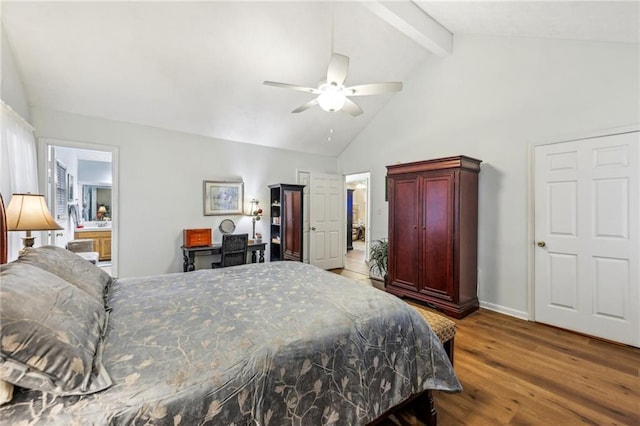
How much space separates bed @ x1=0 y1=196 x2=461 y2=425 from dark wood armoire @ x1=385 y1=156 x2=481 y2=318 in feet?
6.22

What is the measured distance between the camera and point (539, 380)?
6.94ft

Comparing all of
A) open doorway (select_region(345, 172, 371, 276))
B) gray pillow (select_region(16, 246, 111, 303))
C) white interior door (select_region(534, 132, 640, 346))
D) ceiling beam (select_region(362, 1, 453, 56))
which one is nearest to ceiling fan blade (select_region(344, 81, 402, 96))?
ceiling beam (select_region(362, 1, 453, 56))

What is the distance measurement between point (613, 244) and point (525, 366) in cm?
157

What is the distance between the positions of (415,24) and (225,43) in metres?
2.18

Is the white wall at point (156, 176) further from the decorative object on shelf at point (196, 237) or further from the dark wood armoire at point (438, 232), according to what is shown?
the dark wood armoire at point (438, 232)

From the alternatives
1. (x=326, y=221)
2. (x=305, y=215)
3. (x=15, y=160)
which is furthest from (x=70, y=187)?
(x=326, y=221)

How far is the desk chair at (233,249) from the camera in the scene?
13.7 feet

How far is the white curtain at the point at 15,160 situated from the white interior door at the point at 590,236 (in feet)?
16.8

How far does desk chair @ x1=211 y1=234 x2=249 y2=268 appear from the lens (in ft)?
13.7

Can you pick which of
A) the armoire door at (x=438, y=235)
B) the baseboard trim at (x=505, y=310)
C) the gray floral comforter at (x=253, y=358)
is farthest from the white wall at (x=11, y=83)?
the baseboard trim at (x=505, y=310)

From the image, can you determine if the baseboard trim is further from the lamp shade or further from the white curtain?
the white curtain

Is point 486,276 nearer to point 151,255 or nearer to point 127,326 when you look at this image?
point 127,326

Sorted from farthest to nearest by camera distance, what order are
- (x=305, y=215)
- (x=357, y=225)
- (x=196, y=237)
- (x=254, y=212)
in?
(x=357, y=225) < (x=305, y=215) < (x=254, y=212) < (x=196, y=237)

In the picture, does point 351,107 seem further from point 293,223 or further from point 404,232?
point 293,223
